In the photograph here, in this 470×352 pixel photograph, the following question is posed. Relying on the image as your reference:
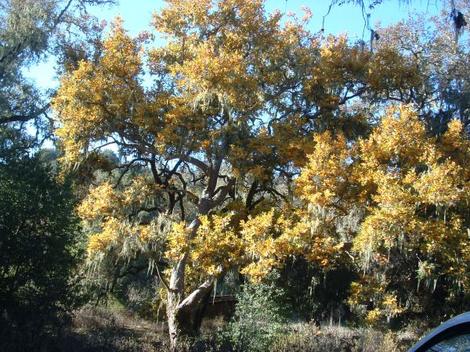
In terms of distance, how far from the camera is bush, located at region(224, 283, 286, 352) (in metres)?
9.61

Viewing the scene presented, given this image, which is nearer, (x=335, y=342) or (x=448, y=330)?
(x=448, y=330)

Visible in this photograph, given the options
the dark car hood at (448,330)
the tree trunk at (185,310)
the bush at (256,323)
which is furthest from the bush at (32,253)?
the dark car hood at (448,330)

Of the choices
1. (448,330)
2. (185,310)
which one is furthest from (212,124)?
(448,330)

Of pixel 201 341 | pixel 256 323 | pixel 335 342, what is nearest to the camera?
pixel 256 323

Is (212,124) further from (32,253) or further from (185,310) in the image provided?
(32,253)

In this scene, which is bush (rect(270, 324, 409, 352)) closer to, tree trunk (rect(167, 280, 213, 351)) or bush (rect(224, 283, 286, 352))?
bush (rect(224, 283, 286, 352))

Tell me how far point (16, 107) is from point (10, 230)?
27.1 ft

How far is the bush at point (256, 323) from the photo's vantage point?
961 cm

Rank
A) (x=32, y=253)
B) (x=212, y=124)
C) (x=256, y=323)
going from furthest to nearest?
(x=212, y=124)
(x=256, y=323)
(x=32, y=253)

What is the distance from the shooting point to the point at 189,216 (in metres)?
17.5

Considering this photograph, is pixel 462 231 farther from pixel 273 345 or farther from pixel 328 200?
pixel 273 345

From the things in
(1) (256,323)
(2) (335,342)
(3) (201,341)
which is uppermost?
(1) (256,323)

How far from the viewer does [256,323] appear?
32.2ft

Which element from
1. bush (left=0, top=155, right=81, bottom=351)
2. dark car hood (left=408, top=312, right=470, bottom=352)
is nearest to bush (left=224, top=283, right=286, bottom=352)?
bush (left=0, top=155, right=81, bottom=351)
